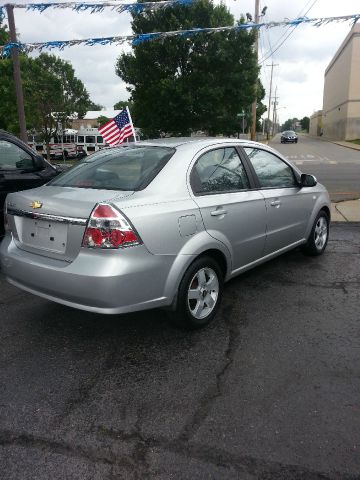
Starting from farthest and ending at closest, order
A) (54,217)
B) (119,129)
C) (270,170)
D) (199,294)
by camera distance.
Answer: (119,129), (270,170), (199,294), (54,217)

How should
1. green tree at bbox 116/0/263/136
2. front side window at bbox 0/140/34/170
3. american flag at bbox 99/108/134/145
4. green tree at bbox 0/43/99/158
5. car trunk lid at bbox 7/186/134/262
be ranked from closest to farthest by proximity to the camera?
1. car trunk lid at bbox 7/186/134/262
2. front side window at bbox 0/140/34/170
3. american flag at bbox 99/108/134/145
4. green tree at bbox 116/0/263/136
5. green tree at bbox 0/43/99/158

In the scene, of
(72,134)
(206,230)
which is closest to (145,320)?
(206,230)

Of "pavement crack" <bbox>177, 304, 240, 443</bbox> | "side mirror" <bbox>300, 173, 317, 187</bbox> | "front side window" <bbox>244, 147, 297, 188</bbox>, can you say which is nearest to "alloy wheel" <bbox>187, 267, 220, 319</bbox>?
"pavement crack" <bbox>177, 304, 240, 443</bbox>

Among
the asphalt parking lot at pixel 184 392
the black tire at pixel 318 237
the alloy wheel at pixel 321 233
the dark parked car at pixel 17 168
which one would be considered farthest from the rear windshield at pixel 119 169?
the alloy wheel at pixel 321 233

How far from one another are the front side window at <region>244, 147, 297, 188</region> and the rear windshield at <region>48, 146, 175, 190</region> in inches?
44.2

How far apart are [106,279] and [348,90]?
185 ft

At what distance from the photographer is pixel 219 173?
3836mm

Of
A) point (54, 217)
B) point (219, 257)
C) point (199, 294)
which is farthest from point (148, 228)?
point (219, 257)

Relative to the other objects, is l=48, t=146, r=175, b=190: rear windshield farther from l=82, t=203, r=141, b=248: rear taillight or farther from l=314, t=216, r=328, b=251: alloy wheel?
l=314, t=216, r=328, b=251: alloy wheel

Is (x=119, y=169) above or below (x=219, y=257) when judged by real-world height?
above

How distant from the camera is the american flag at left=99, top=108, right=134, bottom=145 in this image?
10.5 meters

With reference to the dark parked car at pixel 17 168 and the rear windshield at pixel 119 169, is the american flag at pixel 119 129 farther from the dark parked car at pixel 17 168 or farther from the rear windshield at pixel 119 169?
the rear windshield at pixel 119 169

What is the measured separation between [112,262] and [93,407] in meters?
0.93

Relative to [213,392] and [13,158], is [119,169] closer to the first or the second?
[213,392]
